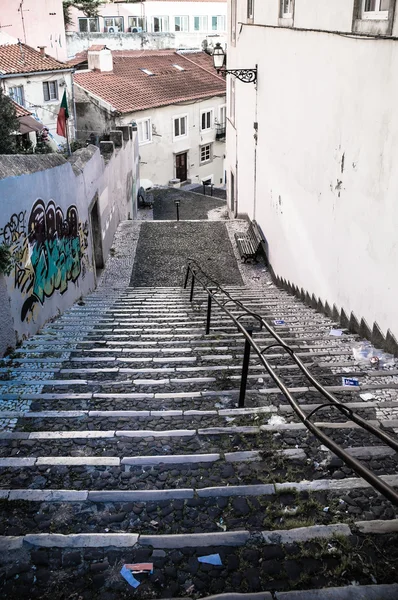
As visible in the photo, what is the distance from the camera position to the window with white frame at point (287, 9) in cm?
1007

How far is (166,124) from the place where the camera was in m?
27.2

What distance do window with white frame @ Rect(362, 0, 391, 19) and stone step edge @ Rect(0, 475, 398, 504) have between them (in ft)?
17.2

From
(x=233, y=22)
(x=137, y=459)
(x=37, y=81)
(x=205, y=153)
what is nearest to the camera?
(x=137, y=459)

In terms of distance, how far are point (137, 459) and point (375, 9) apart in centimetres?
585

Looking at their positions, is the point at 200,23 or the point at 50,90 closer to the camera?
the point at 50,90

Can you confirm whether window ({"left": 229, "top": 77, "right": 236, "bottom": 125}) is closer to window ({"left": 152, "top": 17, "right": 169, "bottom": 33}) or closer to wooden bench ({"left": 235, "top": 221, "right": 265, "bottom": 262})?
wooden bench ({"left": 235, "top": 221, "right": 265, "bottom": 262})

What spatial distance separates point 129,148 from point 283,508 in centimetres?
1877

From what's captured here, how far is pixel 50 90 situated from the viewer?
2441 centimetres

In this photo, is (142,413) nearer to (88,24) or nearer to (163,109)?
(163,109)

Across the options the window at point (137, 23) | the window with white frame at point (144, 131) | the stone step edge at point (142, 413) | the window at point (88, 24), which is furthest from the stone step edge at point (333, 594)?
the window at point (137, 23)

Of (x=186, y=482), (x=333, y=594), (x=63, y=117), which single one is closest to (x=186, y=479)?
(x=186, y=482)

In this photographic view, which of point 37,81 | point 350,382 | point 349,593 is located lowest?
point 350,382

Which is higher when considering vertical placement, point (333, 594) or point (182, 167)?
point (333, 594)

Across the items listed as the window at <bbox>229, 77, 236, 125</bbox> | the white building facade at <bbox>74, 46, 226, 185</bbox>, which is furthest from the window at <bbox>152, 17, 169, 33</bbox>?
the window at <bbox>229, 77, 236, 125</bbox>
